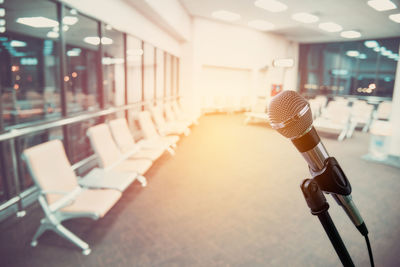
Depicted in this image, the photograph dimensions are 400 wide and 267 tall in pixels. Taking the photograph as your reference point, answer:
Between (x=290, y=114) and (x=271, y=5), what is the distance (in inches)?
349

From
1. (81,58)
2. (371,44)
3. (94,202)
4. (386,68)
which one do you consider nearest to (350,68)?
(371,44)

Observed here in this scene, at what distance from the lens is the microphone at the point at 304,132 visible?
24.3 inches

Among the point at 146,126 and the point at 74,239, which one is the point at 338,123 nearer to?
the point at 146,126

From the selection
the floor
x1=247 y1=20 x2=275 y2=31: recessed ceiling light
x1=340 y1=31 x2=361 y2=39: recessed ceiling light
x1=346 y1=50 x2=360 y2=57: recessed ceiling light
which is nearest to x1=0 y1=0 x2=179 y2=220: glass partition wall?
the floor

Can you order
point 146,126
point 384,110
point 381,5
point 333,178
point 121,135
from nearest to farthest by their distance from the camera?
point 333,178 → point 121,135 → point 146,126 → point 381,5 → point 384,110

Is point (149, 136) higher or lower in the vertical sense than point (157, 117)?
lower

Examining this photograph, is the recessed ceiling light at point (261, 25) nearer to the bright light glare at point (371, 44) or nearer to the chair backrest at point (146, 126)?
the bright light glare at point (371, 44)

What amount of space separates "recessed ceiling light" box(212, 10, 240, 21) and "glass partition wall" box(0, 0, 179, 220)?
2.29m

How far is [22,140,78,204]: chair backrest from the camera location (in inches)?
94.2

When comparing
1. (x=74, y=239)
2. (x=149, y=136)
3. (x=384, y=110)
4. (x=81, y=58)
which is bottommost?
(x=74, y=239)

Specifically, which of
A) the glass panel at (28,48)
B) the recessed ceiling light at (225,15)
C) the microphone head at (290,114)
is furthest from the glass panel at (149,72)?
the microphone head at (290,114)

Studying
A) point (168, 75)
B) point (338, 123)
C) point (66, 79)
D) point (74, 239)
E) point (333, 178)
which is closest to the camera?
point (333, 178)

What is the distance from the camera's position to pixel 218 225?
300 cm

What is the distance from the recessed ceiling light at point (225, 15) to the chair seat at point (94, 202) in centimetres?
861
